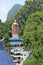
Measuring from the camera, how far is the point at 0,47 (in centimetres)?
1164

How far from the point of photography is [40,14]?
41.3m

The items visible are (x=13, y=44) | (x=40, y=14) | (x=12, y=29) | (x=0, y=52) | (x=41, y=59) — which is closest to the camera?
(x=0, y=52)

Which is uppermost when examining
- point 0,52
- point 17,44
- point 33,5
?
point 0,52

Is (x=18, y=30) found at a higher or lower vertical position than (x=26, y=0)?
lower

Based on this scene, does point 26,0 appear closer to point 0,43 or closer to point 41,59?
point 41,59

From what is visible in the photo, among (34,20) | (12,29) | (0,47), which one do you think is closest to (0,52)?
(0,47)

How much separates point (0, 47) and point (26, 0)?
46929mm

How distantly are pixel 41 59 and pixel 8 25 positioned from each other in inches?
1533

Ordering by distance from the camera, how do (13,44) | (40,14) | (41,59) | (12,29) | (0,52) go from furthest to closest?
(12,29) → (13,44) → (40,14) → (41,59) → (0,52)

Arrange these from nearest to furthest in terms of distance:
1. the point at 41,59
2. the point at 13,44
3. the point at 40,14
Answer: the point at 41,59, the point at 40,14, the point at 13,44

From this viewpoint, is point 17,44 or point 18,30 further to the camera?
point 18,30

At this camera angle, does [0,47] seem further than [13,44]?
No

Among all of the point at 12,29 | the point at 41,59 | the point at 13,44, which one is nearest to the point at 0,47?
the point at 41,59

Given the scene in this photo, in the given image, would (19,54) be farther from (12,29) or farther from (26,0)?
(26,0)
